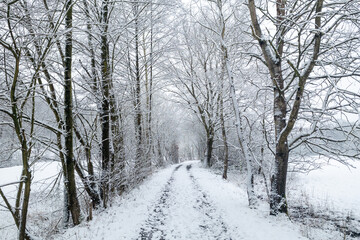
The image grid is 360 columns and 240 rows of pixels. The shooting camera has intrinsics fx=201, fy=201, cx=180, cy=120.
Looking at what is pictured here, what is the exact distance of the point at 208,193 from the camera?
8234mm

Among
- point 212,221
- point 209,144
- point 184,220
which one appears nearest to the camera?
point 212,221

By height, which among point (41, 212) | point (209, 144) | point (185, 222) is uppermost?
point (209, 144)

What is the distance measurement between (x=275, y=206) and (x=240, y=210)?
1066 millimetres

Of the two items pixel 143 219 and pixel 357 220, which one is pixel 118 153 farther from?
pixel 357 220

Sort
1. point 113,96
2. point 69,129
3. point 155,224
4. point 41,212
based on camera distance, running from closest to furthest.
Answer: point 69,129 → point 155,224 → point 113,96 → point 41,212

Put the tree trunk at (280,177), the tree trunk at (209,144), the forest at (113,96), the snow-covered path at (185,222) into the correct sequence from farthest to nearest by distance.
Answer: the tree trunk at (209,144) → the tree trunk at (280,177) → the snow-covered path at (185,222) → the forest at (113,96)

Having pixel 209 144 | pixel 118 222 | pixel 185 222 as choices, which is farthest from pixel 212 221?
pixel 209 144

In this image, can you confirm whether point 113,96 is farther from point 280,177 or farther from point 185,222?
point 280,177

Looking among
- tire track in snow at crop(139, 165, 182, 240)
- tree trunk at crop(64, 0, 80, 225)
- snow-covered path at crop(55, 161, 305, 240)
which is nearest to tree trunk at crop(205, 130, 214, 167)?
snow-covered path at crop(55, 161, 305, 240)

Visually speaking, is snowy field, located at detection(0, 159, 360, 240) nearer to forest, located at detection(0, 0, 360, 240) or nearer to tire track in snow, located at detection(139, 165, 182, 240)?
tire track in snow, located at detection(139, 165, 182, 240)

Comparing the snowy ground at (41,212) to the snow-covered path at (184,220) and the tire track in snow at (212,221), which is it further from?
the tire track in snow at (212,221)

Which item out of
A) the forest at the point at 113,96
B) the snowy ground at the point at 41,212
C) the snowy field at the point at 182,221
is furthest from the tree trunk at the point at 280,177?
the snowy ground at the point at 41,212

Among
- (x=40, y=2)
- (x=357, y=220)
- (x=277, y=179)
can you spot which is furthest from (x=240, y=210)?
(x=40, y=2)

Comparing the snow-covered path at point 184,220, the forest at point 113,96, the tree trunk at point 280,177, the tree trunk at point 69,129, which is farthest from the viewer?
the tree trunk at point 280,177
